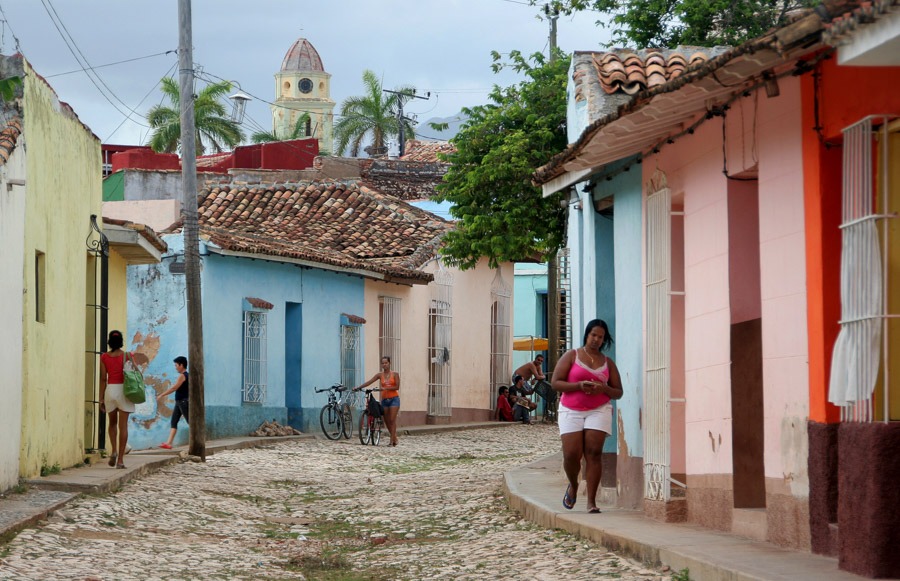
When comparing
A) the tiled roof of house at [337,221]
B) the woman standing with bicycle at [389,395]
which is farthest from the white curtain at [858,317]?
the tiled roof of house at [337,221]

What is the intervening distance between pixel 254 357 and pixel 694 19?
33.9ft

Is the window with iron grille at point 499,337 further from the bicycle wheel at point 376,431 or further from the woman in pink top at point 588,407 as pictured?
the woman in pink top at point 588,407

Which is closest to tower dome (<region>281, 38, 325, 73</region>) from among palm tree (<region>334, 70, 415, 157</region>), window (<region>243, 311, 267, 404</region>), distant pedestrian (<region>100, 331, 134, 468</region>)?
palm tree (<region>334, 70, 415, 157</region>)

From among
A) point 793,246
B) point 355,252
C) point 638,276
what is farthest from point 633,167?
point 355,252

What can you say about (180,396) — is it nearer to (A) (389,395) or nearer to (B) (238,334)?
(A) (389,395)

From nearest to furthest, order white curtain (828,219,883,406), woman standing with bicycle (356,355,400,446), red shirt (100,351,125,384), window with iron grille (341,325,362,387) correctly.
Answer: white curtain (828,219,883,406) < red shirt (100,351,125,384) < woman standing with bicycle (356,355,400,446) < window with iron grille (341,325,362,387)

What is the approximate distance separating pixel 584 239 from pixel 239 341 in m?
12.3

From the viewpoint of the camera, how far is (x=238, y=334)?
24.5 meters

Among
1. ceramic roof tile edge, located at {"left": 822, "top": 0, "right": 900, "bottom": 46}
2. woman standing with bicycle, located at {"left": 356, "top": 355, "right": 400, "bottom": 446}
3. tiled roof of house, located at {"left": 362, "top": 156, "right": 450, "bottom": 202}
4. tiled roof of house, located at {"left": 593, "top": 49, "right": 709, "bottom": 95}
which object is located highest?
tiled roof of house, located at {"left": 362, "top": 156, "right": 450, "bottom": 202}

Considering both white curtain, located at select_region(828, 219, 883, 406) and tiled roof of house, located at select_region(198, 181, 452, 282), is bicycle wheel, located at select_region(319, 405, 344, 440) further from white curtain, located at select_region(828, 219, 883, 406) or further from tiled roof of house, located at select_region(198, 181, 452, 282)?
white curtain, located at select_region(828, 219, 883, 406)

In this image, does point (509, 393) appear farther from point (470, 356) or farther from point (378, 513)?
point (378, 513)

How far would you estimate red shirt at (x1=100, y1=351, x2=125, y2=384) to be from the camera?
48.0 ft

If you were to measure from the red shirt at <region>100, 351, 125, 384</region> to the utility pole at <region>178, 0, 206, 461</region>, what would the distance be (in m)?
3.82

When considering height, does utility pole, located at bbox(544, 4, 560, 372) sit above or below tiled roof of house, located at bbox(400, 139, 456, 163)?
below
